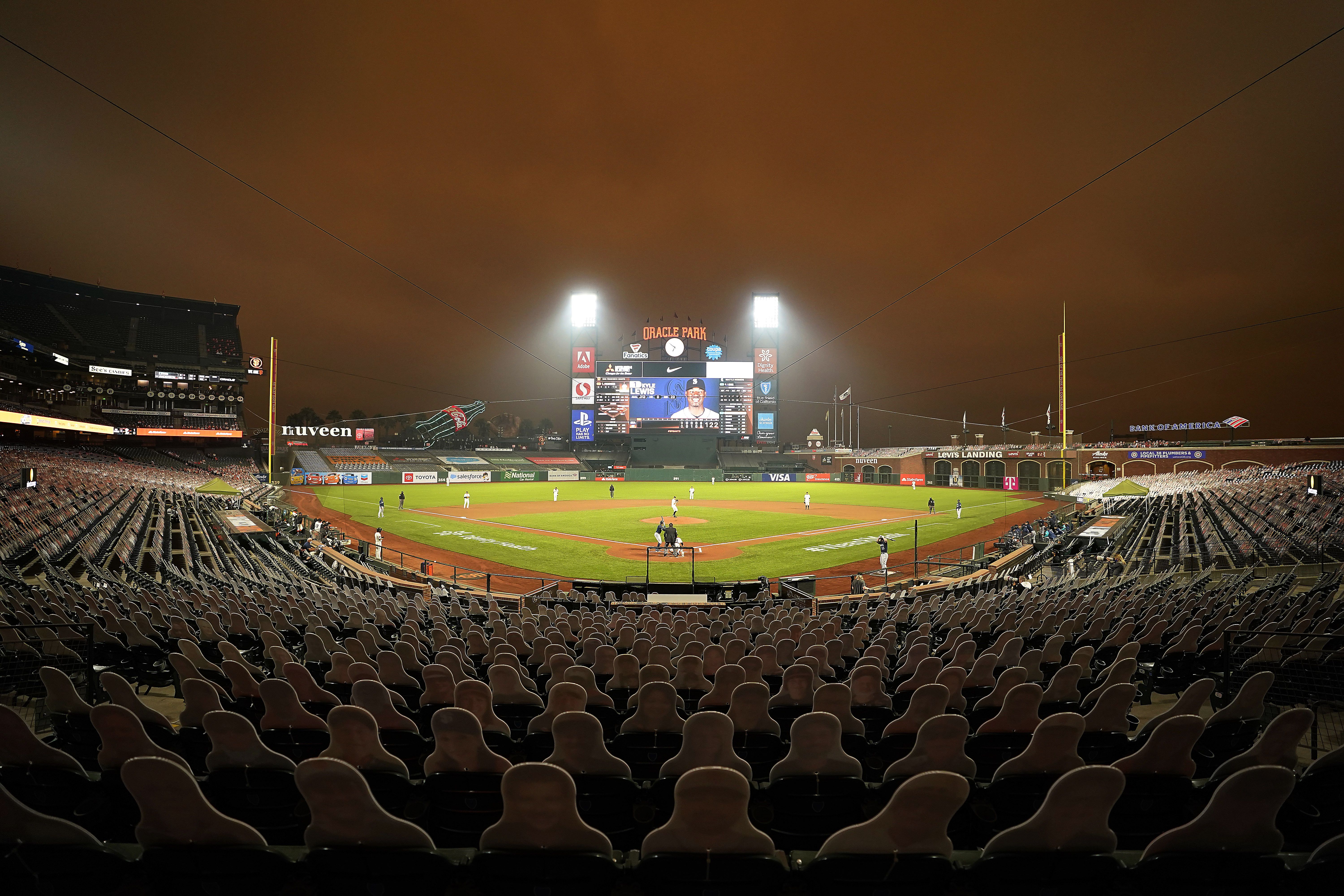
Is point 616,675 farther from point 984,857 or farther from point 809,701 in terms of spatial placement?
point 984,857

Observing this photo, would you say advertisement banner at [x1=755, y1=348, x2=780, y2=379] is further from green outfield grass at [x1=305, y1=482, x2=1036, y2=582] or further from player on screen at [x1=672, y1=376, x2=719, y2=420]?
green outfield grass at [x1=305, y1=482, x2=1036, y2=582]

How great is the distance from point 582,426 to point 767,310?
37.3m

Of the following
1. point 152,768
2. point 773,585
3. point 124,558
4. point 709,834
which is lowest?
point 773,585

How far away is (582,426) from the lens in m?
88.0

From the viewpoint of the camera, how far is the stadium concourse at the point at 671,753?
253 cm

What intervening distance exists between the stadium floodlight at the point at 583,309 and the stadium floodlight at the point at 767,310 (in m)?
26.5

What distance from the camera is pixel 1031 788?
346cm

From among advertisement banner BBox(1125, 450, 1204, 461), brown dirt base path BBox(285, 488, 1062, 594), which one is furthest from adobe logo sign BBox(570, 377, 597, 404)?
advertisement banner BBox(1125, 450, 1204, 461)

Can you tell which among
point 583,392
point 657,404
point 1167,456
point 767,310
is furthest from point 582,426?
point 1167,456

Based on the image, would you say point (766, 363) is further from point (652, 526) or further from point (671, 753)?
point (671, 753)

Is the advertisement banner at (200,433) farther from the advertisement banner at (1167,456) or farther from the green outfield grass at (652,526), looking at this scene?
the advertisement banner at (1167,456)

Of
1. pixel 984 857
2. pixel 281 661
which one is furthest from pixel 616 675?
pixel 984 857

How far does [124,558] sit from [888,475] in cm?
8046

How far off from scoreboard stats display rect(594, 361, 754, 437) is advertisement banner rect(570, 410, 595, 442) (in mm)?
892
